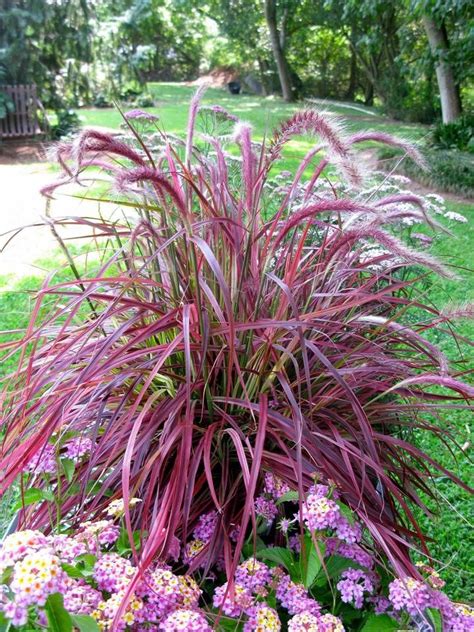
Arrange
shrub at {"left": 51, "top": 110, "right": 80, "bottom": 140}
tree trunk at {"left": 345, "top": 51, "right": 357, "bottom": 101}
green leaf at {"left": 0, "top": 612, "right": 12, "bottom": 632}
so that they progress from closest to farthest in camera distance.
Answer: green leaf at {"left": 0, "top": 612, "right": 12, "bottom": 632} < shrub at {"left": 51, "top": 110, "right": 80, "bottom": 140} < tree trunk at {"left": 345, "top": 51, "right": 357, "bottom": 101}

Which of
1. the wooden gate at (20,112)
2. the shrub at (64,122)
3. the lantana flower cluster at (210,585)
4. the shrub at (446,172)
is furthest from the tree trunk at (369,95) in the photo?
the lantana flower cluster at (210,585)

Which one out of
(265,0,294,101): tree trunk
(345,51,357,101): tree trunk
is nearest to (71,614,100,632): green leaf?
(265,0,294,101): tree trunk

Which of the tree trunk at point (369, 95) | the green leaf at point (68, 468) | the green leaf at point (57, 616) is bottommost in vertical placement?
the green leaf at point (68, 468)

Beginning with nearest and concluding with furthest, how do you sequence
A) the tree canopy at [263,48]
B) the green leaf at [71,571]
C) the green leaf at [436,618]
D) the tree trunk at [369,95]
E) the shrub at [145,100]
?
1. the green leaf at [71,571]
2. the green leaf at [436,618]
3. the tree canopy at [263,48]
4. the shrub at [145,100]
5. the tree trunk at [369,95]

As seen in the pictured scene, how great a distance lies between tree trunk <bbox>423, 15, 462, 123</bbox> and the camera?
10.8m

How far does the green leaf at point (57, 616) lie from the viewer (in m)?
A: 0.85

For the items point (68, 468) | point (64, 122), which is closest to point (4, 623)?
point (68, 468)

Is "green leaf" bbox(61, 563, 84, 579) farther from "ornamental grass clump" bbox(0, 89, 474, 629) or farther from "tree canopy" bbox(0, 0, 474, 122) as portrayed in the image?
"tree canopy" bbox(0, 0, 474, 122)

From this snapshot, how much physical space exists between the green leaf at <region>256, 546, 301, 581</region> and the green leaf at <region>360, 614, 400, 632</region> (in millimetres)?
152

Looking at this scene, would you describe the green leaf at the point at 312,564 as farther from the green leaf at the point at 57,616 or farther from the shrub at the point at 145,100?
the shrub at the point at 145,100

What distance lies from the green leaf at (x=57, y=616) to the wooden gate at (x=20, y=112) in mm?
11249

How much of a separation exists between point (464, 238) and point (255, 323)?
576 centimetres

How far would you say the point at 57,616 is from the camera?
0.86 metres

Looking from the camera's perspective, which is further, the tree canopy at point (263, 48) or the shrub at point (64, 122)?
the shrub at point (64, 122)
